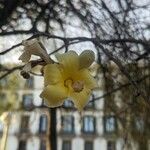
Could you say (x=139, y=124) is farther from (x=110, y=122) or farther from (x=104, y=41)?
(x=104, y=41)

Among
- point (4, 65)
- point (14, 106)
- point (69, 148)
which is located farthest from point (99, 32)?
point (69, 148)

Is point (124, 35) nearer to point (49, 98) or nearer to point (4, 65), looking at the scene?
point (49, 98)

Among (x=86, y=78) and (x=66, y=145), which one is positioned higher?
(x=66, y=145)

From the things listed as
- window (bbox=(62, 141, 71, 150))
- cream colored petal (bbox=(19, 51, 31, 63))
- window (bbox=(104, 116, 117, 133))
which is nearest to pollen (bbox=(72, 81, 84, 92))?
cream colored petal (bbox=(19, 51, 31, 63))

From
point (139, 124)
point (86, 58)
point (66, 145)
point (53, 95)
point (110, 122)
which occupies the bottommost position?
point (53, 95)

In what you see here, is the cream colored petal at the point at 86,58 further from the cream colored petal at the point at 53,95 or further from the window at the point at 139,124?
the window at the point at 139,124

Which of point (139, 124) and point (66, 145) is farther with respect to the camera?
point (66, 145)

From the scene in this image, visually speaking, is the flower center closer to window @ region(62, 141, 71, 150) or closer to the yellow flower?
the yellow flower

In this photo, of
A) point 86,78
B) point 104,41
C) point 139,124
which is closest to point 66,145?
point 139,124
